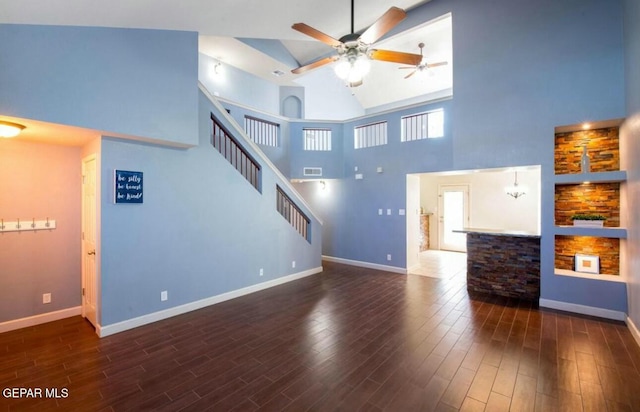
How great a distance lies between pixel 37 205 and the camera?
12.3 ft

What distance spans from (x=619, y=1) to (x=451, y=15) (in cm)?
236

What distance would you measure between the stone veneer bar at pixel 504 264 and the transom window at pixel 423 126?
2203 mm

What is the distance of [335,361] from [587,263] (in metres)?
4.22

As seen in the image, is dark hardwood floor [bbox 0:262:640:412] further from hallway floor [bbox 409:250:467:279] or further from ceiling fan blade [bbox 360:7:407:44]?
ceiling fan blade [bbox 360:7:407:44]

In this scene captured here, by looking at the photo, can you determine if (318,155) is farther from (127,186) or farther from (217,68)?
(127,186)

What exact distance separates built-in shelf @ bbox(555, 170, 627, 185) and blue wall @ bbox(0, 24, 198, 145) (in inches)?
213

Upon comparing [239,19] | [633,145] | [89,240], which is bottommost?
[89,240]


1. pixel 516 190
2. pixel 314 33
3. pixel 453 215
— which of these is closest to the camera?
pixel 314 33

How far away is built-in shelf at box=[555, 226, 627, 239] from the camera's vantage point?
Answer: 385 centimetres

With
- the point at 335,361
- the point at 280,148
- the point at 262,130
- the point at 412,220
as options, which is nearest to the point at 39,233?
the point at 335,361

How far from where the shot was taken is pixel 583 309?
406cm

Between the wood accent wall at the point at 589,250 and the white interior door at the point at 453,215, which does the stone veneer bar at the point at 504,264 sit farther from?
the white interior door at the point at 453,215

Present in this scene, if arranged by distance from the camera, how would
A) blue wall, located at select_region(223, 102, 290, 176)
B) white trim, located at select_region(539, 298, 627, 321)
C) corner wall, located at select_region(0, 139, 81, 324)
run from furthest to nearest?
1. blue wall, located at select_region(223, 102, 290, 176)
2. white trim, located at select_region(539, 298, 627, 321)
3. corner wall, located at select_region(0, 139, 81, 324)

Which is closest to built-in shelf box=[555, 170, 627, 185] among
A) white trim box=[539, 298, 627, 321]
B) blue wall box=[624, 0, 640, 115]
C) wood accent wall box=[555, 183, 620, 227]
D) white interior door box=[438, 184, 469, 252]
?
wood accent wall box=[555, 183, 620, 227]
